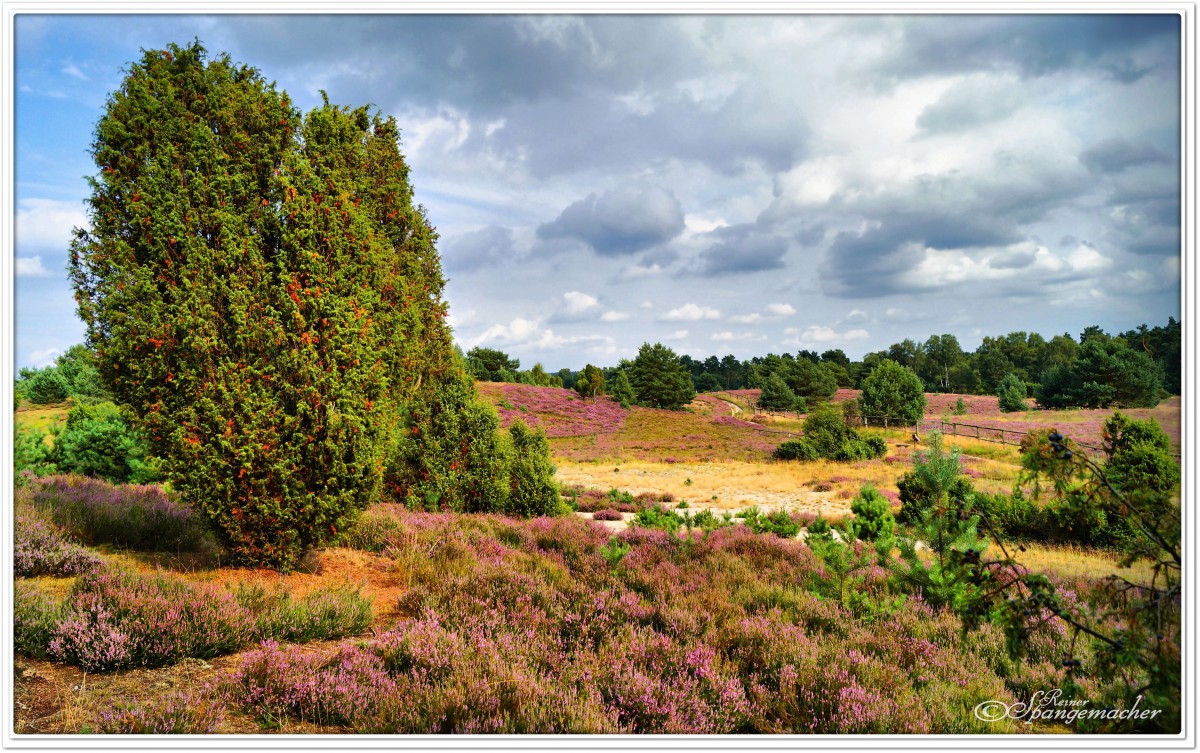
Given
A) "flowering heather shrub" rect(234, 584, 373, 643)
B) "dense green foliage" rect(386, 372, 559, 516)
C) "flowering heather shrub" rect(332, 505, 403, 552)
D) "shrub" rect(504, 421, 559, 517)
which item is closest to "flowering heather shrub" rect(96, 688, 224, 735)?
"flowering heather shrub" rect(234, 584, 373, 643)

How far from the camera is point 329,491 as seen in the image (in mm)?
5551

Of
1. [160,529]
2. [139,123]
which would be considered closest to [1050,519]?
[160,529]

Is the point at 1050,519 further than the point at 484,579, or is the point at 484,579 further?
the point at 1050,519

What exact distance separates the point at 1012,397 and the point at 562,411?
41741 millimetres

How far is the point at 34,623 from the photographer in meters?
3.59

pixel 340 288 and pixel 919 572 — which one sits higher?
pixel 340 288

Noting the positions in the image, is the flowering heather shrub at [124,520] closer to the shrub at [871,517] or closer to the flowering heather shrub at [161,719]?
the flowering heather shrub at [161,719]

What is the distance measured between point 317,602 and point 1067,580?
334 inches

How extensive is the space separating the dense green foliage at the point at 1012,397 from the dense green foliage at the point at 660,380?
29749 millimetres
